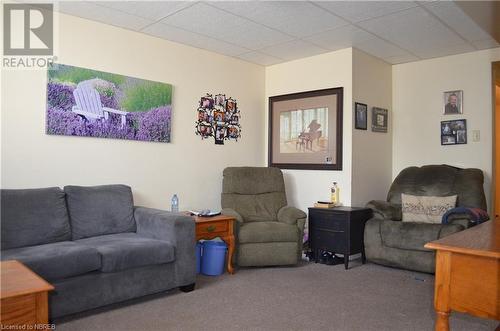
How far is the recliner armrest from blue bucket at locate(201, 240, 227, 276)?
76cm

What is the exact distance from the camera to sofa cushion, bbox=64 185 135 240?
3.19 metres

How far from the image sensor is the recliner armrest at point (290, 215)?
4.10 meters

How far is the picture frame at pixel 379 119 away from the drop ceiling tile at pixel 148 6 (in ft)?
8.45

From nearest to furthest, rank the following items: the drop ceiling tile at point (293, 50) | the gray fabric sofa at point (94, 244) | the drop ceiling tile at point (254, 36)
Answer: the gray fabric sofa at point (94, 244) < the drop ceiling tile at point (254, 36) < the drop ceiling tile at point (293, 50)

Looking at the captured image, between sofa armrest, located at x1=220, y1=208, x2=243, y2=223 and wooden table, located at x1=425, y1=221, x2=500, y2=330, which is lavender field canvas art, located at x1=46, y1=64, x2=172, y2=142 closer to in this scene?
sofa armrest, located at x1=220, y1=208, x2=243, y2=223

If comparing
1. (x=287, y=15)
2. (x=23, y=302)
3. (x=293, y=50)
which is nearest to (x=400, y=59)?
(x=293, y=50)

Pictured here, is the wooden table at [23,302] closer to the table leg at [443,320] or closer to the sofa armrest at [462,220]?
the table leg at [443,320]

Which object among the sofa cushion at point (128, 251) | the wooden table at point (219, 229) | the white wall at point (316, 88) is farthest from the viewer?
the white wall at point (316, 88)

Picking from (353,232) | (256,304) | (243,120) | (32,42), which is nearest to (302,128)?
(243,120)

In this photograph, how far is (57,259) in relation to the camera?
8.27 feet

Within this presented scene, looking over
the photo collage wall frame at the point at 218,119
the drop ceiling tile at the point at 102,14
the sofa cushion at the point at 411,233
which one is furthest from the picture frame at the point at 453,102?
the drop ceiling tile at the point at 102,14

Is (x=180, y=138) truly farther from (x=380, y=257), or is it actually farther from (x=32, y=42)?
(x=380, y=257)

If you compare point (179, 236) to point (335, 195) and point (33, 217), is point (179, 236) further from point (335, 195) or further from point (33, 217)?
point (335, 195)

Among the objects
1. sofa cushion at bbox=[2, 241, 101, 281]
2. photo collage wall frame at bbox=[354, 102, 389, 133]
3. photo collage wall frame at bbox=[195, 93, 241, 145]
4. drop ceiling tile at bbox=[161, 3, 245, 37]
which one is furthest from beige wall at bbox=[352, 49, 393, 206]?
sofa cushion at bbox=[2, 241, 101, 281]
